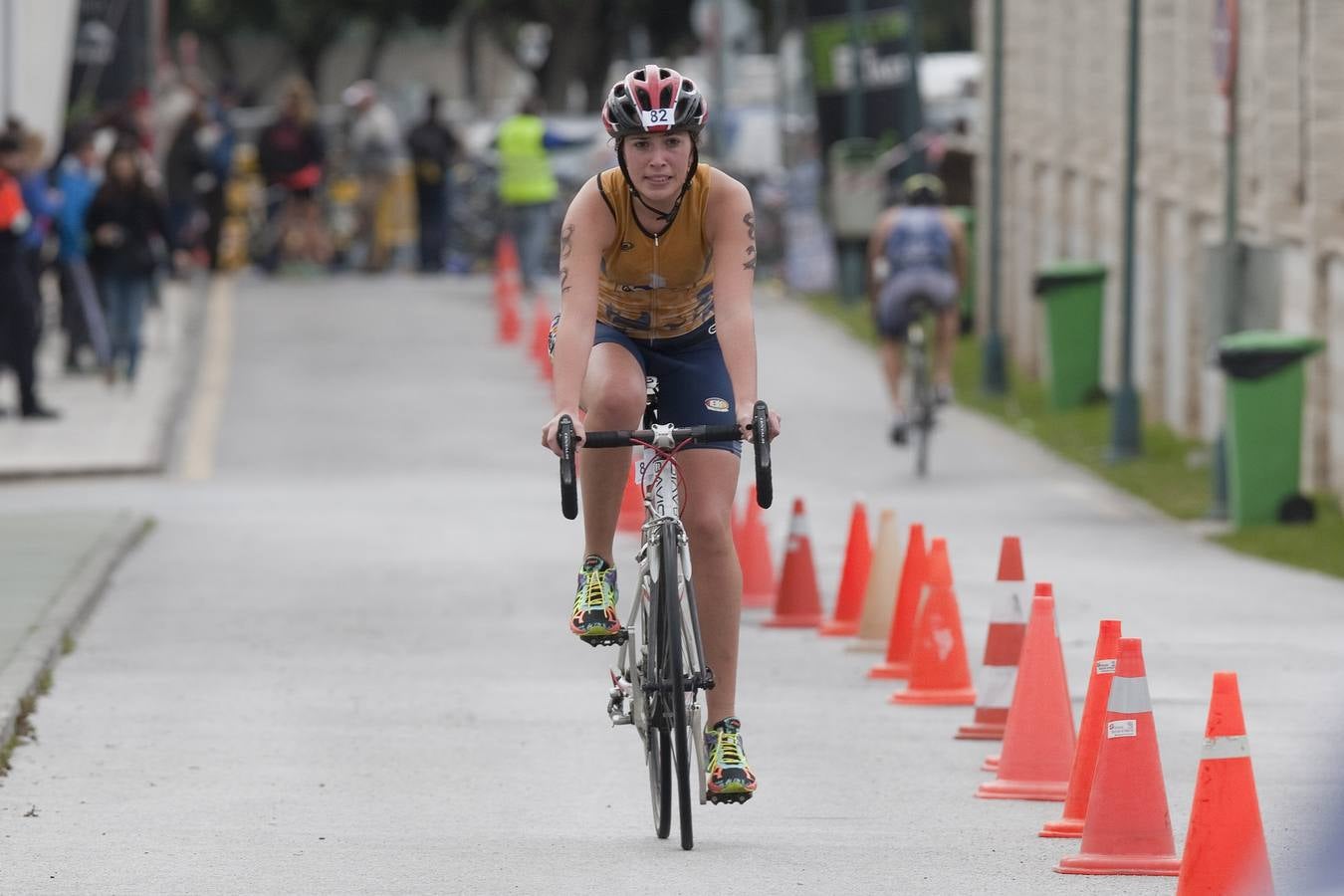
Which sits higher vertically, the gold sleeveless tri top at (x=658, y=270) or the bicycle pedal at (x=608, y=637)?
the gold sleeveless tri top at (x=658, y=270)

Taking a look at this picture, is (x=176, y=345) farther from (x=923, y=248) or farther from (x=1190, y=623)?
(x=1190, y=623)

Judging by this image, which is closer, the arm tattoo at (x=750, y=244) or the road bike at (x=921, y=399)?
the arm tattoo at (x=750, y=244)

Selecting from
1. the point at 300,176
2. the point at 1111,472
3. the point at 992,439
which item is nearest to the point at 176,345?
the point at 300,176

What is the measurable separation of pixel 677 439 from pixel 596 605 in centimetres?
61

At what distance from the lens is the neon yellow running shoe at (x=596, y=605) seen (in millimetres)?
7855

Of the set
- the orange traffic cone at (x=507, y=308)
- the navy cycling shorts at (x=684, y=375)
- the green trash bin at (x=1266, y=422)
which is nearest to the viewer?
the navy cycling shorts at (x=684, y=375)

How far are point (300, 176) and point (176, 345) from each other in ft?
18.0

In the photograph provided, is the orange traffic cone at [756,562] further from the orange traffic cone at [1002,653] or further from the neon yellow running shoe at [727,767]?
the neon yellow running shoe at [727,767]

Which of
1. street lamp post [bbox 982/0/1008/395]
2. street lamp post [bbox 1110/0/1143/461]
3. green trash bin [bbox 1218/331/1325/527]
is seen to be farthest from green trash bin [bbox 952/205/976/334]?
green trash bin [bbox 1218/331/1325/527]

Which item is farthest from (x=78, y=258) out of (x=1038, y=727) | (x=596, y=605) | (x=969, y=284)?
(x=596, y=605)

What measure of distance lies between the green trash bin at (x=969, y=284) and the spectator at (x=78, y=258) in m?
9.92

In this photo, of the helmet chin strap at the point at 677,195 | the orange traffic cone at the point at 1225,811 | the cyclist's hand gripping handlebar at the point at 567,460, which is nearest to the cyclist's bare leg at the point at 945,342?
the helmet chin strap at the point at 677,195

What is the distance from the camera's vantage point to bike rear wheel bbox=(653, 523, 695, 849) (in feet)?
24.6

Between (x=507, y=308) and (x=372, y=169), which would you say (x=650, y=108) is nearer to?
(x=507, y=308)
